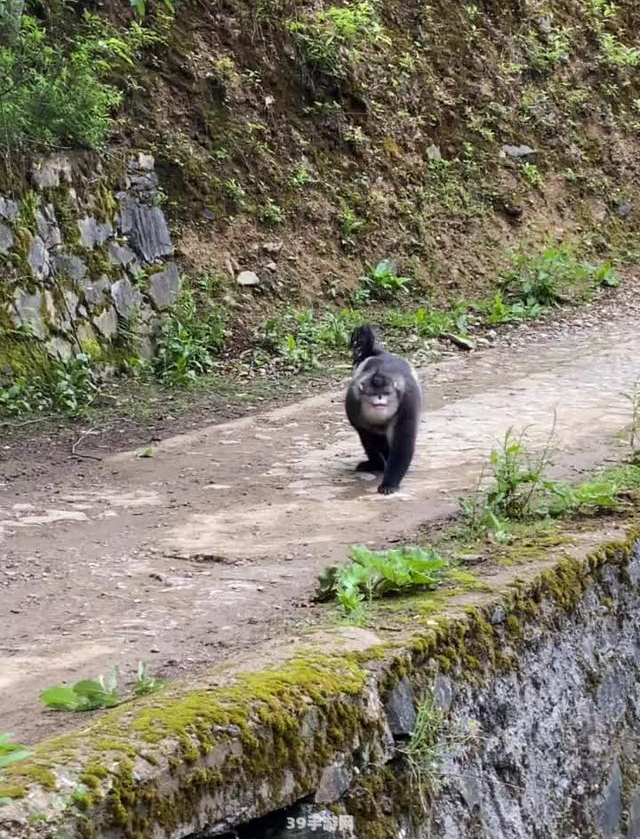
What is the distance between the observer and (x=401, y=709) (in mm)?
4348

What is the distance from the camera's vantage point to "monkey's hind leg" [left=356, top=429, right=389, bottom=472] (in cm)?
771

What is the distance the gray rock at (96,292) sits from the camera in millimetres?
10358

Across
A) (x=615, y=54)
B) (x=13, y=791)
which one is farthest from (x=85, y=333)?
(x=615, y=54)

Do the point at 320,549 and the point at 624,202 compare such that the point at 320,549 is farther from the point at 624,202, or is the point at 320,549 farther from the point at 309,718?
the point at 624,202

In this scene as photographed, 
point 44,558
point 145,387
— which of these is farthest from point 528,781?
point 145,387

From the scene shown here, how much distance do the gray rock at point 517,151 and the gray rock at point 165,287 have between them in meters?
5.58

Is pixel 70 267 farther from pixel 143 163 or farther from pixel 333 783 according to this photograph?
pixel 333 783

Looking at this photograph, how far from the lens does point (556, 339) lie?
39.6ft

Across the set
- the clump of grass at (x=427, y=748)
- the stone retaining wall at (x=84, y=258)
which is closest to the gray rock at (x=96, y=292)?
the stone retaining wall at (x=84, y=258)

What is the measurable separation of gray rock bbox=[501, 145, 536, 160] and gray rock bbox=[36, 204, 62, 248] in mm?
6782

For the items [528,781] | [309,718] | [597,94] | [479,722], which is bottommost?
[528,781]

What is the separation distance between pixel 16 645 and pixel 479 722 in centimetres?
184

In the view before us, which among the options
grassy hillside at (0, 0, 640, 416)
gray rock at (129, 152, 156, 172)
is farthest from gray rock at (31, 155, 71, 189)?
gray rock at (129, 152, 156, 172)

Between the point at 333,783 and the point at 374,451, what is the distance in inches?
149
